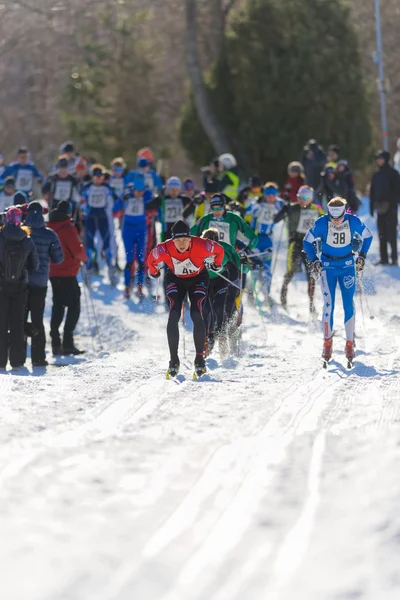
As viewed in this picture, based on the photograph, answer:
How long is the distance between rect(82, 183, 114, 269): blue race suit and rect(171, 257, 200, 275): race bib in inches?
288

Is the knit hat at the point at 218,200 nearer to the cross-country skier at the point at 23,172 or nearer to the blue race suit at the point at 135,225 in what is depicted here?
the blue race suit at the point at 135,225

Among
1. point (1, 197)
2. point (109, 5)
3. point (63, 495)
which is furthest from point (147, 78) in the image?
point (63, 495)

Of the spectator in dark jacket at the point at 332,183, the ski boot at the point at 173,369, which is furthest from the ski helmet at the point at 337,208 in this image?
the spectator in dark jacket at the point at 332,183

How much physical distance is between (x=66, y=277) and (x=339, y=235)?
4.25m

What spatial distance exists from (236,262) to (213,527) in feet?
20.9

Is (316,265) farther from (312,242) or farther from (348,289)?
(348,289)

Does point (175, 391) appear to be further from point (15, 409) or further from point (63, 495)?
point (63, 495)

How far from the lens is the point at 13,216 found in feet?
39.7

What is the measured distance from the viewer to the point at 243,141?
3173 centimetres

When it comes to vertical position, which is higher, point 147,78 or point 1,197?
point 147,78

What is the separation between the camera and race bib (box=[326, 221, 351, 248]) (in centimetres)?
1128

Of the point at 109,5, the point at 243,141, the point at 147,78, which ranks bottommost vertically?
the point at 243,141

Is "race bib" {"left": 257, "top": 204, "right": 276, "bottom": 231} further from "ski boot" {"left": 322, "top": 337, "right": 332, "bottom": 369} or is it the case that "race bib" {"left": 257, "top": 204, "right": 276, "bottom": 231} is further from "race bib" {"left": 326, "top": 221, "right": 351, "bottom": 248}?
"race bib" {"left": 326, "top": 221, "right": 351, "bottom": 248}

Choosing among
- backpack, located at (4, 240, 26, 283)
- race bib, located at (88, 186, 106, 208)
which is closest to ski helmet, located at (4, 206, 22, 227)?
backpack, located at (4, 240, 26, 283)
